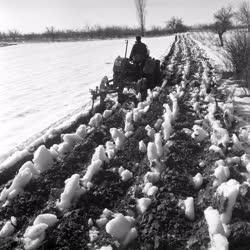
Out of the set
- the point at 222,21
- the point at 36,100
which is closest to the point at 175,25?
the point at 222,21

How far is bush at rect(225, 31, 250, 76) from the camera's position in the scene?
9.20m

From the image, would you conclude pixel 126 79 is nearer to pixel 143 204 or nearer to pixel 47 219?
pixel 143 204

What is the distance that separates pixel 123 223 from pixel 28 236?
31.3 inches

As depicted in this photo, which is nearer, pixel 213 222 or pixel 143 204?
pixel 213 222

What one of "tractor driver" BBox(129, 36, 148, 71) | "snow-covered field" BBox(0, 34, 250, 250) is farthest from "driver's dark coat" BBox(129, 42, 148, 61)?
"snow-covered field" BBox(0, 34, 250, 250)

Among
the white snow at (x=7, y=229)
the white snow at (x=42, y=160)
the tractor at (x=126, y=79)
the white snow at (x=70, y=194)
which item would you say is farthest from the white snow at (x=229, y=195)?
the tractor at (x=126, y=79)

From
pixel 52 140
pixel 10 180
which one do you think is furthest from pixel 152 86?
pixel 10 180

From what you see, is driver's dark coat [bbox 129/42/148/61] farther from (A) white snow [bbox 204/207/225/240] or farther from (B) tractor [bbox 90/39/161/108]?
(A) white snow [bbox 204/207/225/240]

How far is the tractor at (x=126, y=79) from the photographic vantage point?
7.54 meters

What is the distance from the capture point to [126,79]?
26.4 ft

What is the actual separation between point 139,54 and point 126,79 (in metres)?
0.70

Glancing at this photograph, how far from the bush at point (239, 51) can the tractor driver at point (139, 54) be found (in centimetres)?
243

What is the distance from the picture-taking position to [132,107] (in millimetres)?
7203

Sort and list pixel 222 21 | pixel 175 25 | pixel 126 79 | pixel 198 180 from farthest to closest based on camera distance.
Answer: pixel 175 25
pixel 222 21
pixel 126 79
pixel 198 180
